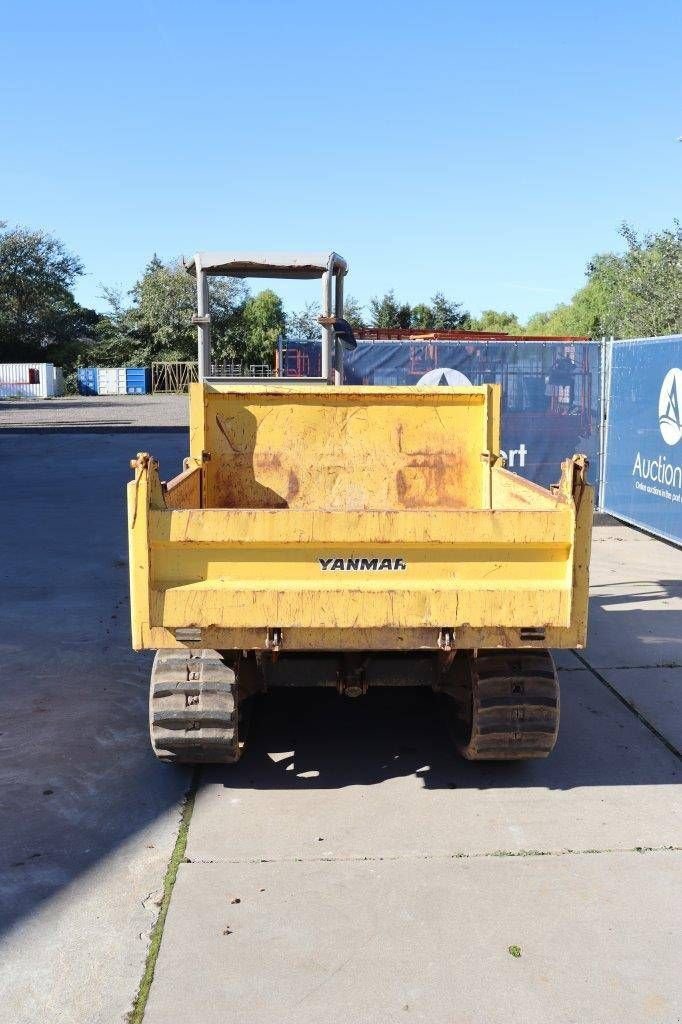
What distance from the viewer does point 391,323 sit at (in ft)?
191

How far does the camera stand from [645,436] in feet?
37.8

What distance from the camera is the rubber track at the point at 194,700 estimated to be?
4391 mm

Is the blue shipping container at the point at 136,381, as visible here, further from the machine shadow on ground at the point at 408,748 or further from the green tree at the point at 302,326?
the machine shadow on ground at the point at 408,748

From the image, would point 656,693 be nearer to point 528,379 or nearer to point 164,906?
point 164,906

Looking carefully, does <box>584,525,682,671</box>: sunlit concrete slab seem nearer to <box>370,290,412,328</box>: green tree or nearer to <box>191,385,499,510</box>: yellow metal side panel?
<box>191,385,499,510</box>: yellow metal side panel

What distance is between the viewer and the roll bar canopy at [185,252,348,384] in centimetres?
818

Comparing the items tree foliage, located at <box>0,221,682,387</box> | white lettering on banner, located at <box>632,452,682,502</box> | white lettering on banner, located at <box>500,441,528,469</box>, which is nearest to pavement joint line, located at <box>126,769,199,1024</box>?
white lettering on banner, located at <box>632,452,682,502</box>

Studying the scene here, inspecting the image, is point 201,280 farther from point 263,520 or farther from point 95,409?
point 95,409

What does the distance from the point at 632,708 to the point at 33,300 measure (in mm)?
62127

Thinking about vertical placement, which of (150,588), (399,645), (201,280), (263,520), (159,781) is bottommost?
(159,781)

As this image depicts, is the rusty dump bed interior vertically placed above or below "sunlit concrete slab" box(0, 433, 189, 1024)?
above

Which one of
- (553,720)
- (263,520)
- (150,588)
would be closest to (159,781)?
(150,588)

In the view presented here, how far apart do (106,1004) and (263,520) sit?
1.89 metres

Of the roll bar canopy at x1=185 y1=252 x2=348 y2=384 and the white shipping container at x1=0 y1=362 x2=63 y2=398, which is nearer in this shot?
the roll bar canopy at x1=185 y1=252 x2=348 y2=384
